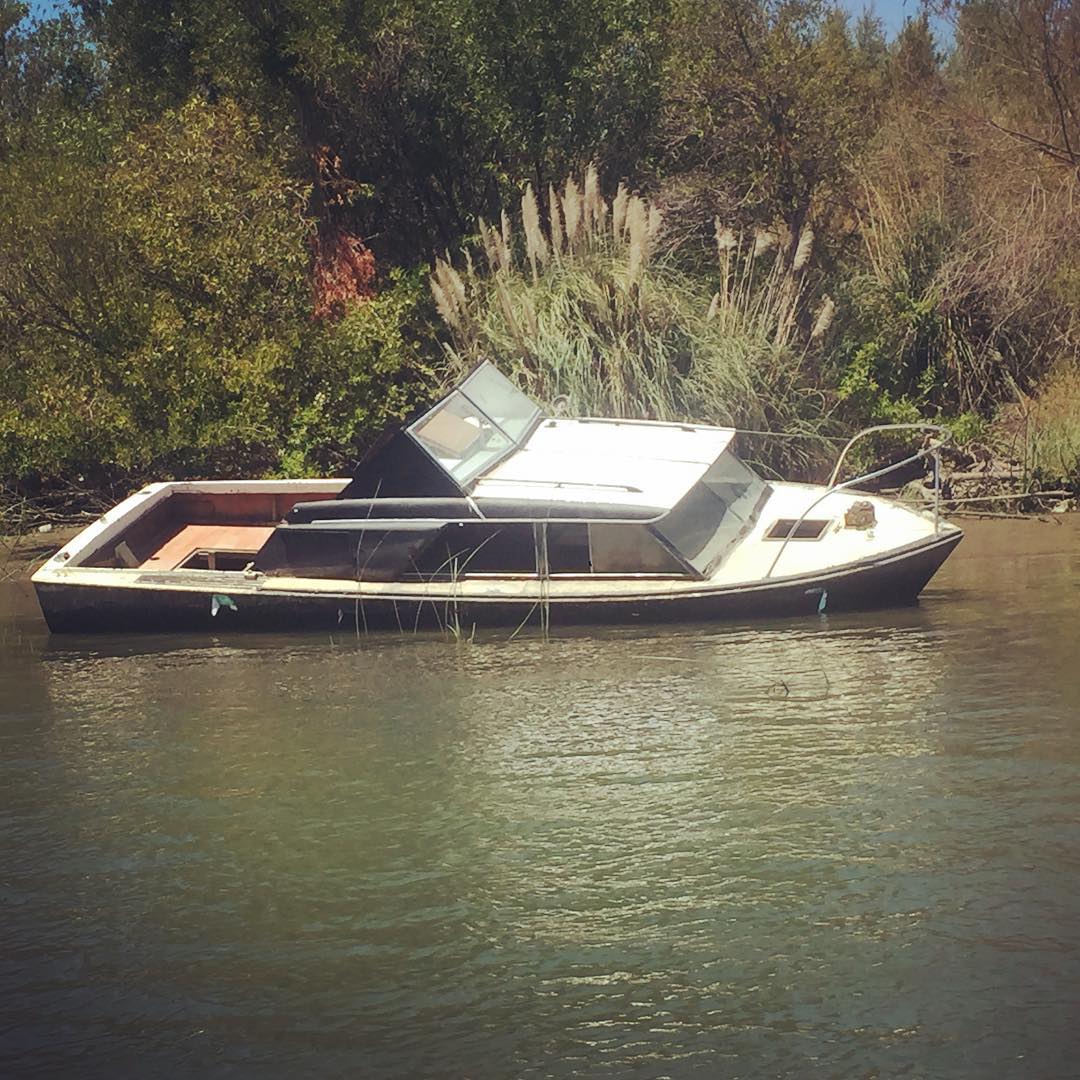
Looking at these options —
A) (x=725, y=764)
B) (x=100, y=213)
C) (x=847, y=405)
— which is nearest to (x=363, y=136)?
(x=100, y=213)

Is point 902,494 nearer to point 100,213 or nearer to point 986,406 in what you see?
point 986,406

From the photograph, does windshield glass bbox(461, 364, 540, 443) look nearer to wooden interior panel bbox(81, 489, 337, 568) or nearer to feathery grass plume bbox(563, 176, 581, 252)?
→ wooden interior panel bbox(81, 489, 337, 568)

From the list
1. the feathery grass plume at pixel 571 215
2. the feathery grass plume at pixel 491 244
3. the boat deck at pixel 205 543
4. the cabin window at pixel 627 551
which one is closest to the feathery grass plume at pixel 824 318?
the feathery grass plume at pixel 571 215

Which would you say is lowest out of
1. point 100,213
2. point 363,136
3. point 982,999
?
point 982,999

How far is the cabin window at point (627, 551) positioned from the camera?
509 inches

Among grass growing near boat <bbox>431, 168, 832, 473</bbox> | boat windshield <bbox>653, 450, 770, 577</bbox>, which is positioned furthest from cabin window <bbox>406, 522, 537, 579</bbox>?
grass growing near boat <bbox>431, 168, 832, 473</bbox>

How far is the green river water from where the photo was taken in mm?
6344

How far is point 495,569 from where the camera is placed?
13.4 metres

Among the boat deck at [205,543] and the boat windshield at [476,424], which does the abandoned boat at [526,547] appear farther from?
the boat deck at [205,543]

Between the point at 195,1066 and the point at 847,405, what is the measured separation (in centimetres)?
1427

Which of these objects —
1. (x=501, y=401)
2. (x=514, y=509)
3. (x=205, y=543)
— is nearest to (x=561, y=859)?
(x=514, y=509)

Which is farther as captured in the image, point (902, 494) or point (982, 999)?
point (902, 494)

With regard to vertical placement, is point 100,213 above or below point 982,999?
above

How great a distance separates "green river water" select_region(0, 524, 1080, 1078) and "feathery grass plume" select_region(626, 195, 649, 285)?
5708 mm
